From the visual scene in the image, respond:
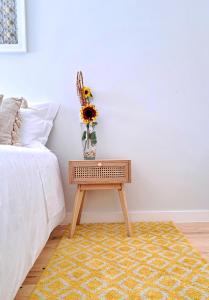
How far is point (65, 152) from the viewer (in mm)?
1943

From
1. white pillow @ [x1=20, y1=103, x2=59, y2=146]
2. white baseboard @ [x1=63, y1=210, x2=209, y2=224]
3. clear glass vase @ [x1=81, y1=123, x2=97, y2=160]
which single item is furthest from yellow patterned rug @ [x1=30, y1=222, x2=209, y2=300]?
white pillow @ [x1=20, y1=103, x2=59, y2=146]

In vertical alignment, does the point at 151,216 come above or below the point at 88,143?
below

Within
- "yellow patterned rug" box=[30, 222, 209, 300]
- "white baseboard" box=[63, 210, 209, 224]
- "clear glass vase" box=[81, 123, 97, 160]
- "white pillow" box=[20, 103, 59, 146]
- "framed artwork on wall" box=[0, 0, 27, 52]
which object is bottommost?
"white baseboard" box=[63, 210, 209, 224]

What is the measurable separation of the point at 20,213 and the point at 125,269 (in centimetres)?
57

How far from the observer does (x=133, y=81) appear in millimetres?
1950

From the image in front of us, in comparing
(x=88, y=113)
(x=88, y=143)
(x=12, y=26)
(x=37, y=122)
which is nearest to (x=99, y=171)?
(x=88, y=143)

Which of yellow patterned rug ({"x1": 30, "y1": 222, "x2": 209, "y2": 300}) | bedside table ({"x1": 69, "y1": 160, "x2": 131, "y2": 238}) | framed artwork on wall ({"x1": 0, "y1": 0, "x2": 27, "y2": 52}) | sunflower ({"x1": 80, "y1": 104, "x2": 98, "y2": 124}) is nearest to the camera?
yellow patterned rug ({"x1": 30, "y1": 222, "x2": 209, "y2": 300})

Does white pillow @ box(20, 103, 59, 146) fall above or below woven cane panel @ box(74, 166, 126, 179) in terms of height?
above

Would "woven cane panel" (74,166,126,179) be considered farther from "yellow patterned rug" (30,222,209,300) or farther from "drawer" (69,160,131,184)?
"yellow patterned rug" (30,222,209,300)

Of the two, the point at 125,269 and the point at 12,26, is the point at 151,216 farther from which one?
the point at 12,26

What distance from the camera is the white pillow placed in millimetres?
1742

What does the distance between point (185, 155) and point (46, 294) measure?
1.43m

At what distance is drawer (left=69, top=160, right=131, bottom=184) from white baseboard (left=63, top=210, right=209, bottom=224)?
452mm

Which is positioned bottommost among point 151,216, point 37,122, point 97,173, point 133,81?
point 151,216
